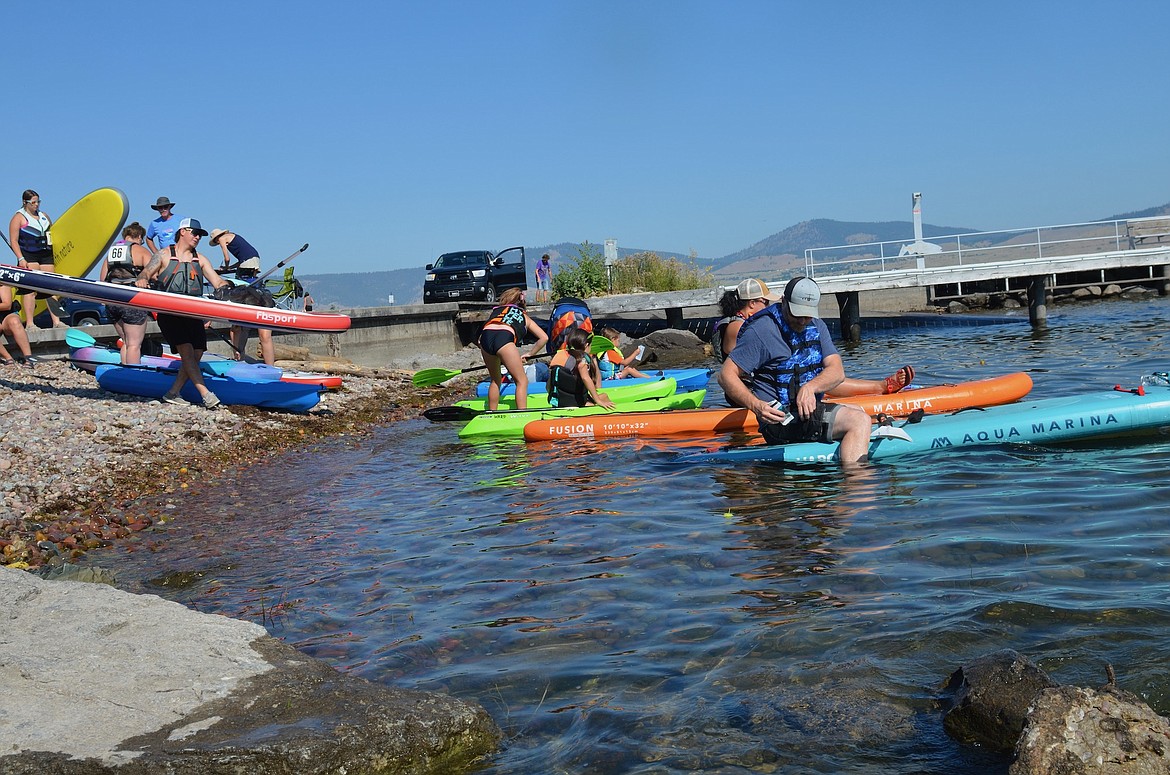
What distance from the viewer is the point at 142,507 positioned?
8375 mm

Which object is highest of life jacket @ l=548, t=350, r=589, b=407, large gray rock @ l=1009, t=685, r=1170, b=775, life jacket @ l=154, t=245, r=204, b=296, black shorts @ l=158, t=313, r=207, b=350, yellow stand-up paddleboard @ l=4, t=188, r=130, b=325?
yellow stand-up paddleboard @ l=4, t=188, r=130, b=325

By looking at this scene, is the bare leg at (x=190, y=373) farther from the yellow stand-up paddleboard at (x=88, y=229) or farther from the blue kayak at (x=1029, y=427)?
the blue kayak at (x=1029, y=427)

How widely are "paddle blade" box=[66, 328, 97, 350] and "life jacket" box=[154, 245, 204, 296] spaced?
2441 millimetres

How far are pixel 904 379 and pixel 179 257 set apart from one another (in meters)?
8.09

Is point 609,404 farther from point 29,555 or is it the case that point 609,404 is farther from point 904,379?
point 29,555

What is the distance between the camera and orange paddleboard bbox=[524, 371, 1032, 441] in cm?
988

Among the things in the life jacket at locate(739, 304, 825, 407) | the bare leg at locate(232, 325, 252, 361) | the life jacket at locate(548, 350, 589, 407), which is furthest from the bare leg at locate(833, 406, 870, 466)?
the bare leg at locate(232, 325, 252, 361)

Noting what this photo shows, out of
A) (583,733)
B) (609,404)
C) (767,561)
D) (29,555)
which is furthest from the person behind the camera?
(609,404)

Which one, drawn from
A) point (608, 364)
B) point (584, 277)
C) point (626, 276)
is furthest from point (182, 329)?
point (626, 276)

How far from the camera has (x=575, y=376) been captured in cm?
1201

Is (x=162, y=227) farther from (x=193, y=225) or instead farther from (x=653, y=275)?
(x=653, y=275)

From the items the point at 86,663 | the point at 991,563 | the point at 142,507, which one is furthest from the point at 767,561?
the point at 142,507

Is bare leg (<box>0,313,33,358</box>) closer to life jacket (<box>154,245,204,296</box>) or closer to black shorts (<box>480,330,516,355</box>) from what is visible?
life jacket (<box>154,245,204,296</box>)

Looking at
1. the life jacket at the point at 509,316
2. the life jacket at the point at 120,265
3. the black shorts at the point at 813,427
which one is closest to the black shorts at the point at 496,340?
the life jacket at the point at 509,316
